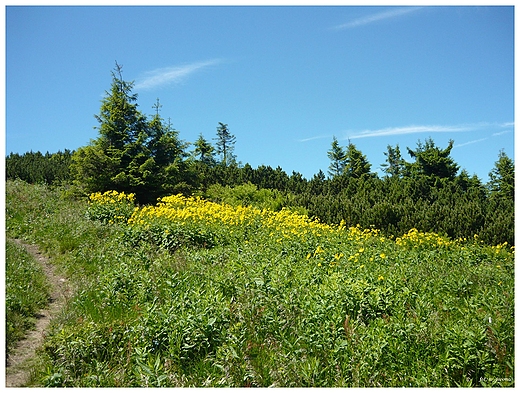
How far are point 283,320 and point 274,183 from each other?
→ 56.2ft

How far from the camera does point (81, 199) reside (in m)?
16.7

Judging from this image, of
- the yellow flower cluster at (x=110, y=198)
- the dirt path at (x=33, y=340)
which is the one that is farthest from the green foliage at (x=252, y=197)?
the dirt path at (x=33, y=340)

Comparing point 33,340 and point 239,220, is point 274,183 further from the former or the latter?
point 33,340

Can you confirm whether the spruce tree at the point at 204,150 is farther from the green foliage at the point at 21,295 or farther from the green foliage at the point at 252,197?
the green foliage at the point at 21,295

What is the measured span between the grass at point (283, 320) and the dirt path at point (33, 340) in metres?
0.21

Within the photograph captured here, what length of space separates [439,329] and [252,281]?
2.43m

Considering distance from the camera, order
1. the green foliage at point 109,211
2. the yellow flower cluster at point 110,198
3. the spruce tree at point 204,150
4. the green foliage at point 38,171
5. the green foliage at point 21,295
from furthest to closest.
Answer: the spruce tree at point 204,150 < the green foliage at point 38,171 < the yellow flower cluster at point 110,198 < the green foliage at point 109,211 < the green foliage at point 21,295

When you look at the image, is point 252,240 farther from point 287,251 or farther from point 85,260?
point 85,260

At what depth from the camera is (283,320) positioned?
15.6 feet

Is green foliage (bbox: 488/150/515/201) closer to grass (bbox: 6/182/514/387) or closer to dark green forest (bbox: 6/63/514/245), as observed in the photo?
dark green forest (bbox: 6/63/514/245)

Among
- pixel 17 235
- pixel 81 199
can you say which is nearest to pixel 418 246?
pixel 17 235

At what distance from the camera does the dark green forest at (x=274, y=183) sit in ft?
44.0

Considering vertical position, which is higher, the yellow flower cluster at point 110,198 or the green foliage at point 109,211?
the yellow flower cluster at point 110,198

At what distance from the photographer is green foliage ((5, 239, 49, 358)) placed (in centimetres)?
512
